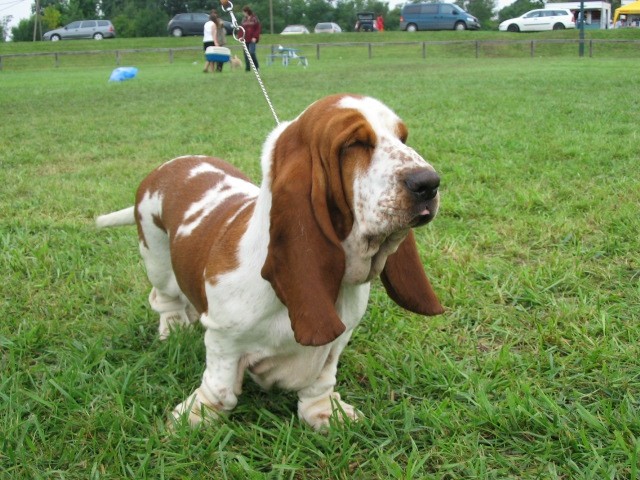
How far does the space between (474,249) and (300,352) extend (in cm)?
215

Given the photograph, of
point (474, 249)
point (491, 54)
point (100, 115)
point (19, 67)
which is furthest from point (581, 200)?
point (19, 67)

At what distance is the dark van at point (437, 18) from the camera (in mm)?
44531

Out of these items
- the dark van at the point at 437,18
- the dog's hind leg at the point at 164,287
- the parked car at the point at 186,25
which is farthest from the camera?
the parked car at the point at 186,25

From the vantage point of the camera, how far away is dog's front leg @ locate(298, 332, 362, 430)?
253 centimetres

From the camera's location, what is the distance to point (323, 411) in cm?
254

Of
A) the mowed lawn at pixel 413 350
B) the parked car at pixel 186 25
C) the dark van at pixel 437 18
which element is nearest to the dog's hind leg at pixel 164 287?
the mowed lawn at pixel 413 350

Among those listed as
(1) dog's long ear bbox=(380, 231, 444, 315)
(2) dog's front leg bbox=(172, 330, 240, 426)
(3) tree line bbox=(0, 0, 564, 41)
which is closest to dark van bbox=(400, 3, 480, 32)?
(3) tree line bbox=(0, 0, 564, 41)

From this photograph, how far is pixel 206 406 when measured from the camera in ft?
8.23

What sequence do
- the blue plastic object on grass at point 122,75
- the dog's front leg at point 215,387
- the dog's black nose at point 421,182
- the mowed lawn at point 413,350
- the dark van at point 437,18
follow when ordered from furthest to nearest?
the dark van at point 437,18 < the blue plastic object on grass at point 122,75 < the dog's front leg at point 215,387 < the mowed lawn at point 413,350 < the dog's black nose at point 421,182

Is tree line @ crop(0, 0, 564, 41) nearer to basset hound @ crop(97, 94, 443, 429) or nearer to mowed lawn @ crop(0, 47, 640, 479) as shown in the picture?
mowed lawn @ crop(0, 47, 640, 479)

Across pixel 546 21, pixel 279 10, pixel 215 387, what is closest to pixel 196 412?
pixel 215 387

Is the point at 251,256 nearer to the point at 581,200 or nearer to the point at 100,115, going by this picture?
the point at 581,200

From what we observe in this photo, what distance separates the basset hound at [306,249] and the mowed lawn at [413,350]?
0.21m

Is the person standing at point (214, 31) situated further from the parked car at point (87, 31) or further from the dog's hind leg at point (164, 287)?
the parked car at point (87, 31)
